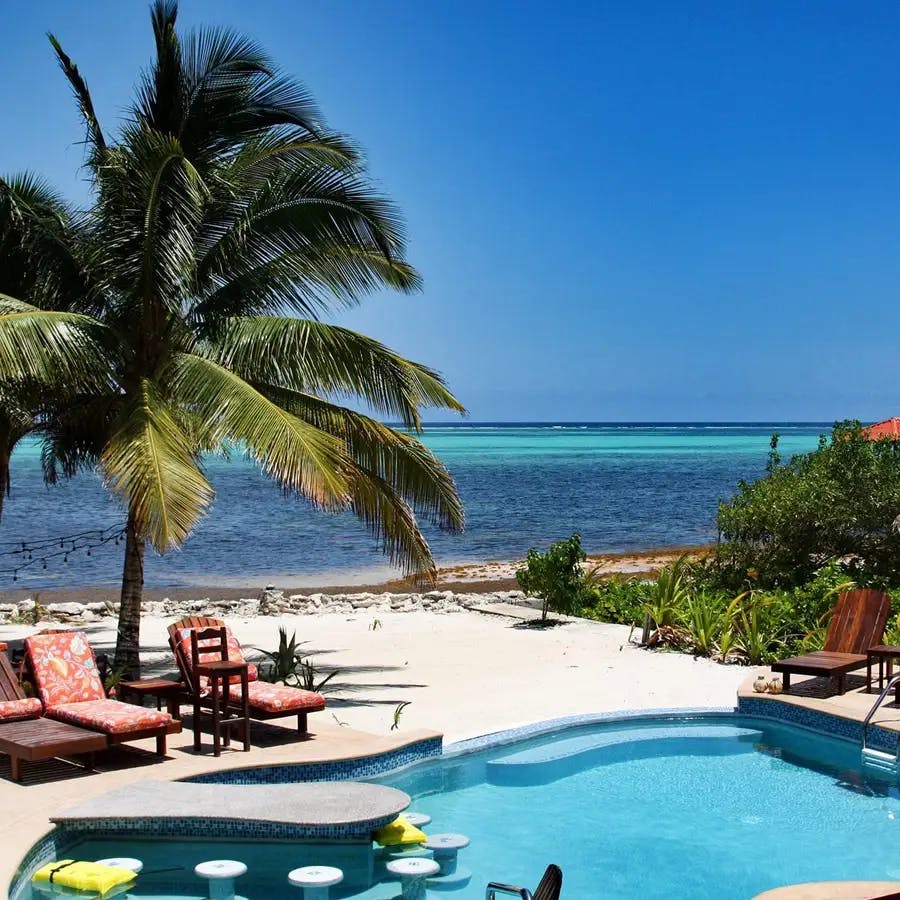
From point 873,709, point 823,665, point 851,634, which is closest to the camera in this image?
point 873,709

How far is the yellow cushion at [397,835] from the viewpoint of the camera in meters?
7.63

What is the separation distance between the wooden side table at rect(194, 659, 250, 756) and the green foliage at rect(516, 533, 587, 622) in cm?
813

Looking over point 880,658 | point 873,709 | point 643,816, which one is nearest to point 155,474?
point 643,816

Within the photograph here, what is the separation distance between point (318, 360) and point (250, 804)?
4871 millimetres

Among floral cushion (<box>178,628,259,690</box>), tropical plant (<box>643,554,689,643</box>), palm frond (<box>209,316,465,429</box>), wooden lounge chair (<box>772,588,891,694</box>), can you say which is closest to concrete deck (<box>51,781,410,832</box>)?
floral cushion (<box>178,628,259,690</box>)

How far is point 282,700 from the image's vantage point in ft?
30.6

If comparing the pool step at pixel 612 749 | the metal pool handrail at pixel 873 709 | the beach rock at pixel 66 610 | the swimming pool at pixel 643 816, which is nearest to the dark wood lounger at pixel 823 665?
the swimming pool at pixel 643 816

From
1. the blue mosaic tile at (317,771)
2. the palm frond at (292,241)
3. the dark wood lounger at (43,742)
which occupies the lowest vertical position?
the blue mosaic tile at (317,771)

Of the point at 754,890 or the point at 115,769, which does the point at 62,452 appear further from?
the point at 754,890

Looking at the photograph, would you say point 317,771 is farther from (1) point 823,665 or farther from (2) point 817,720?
(1) point 823,665

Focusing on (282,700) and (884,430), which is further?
(884,430)

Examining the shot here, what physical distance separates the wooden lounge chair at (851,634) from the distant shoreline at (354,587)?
1034cm

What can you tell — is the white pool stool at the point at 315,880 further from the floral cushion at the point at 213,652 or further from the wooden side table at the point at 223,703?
the floral cushion at the point at 213,652

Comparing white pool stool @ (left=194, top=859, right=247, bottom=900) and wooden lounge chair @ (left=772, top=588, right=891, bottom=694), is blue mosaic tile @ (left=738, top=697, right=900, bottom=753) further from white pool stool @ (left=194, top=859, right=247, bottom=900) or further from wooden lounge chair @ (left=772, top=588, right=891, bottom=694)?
white pool stool @ (left=194, top=859, right=247, bottom=900)
